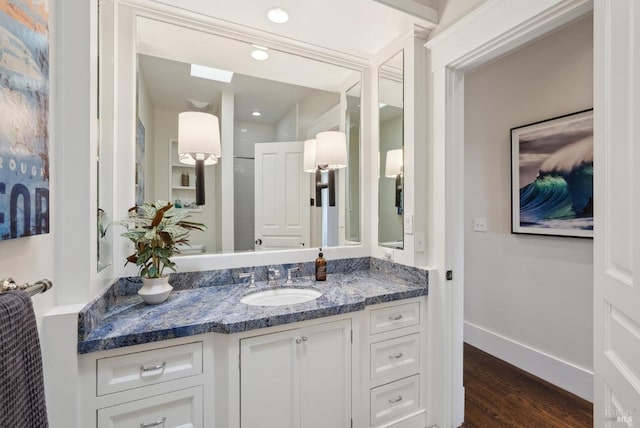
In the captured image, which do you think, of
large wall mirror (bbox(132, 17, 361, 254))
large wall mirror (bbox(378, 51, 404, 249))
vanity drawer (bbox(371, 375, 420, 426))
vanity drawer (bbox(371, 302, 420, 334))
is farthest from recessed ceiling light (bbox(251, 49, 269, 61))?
vanity drawer (bbox(371, 375, 420, 426))

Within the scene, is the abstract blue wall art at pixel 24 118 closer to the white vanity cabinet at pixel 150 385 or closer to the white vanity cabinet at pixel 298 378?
the white vanity cabinet at pixel 150 385

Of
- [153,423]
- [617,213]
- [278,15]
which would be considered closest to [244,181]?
[278,15]

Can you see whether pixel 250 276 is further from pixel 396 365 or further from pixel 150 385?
pixel 396 365

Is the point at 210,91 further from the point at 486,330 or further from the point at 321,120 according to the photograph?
the point at 486,330

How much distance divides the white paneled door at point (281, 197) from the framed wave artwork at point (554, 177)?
5.82 feet

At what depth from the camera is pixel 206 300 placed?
1453mm

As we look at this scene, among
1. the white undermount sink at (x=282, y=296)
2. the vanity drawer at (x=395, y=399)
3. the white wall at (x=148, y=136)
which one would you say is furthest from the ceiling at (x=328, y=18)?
the vanity drawer at (x=395, y=399)

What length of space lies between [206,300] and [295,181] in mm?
989

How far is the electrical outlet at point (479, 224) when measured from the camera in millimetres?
2689

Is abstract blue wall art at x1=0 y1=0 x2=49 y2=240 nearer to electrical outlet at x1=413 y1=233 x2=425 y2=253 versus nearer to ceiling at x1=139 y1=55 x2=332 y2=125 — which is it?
ceiling at x1=139 y1=55 x2=332 y2=125

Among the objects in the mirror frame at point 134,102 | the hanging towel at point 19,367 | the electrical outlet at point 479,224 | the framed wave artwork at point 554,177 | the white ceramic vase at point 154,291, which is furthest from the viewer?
the electrical outlet at point 479,224

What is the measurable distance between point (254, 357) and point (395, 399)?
0.90 metres

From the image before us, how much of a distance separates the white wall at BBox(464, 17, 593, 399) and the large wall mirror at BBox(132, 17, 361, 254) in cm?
134

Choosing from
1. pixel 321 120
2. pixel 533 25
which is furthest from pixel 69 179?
pixel 533 25
